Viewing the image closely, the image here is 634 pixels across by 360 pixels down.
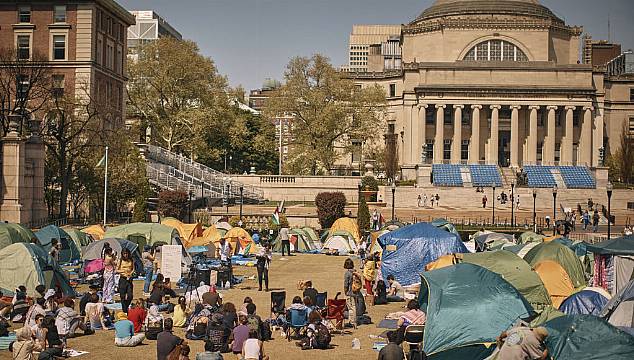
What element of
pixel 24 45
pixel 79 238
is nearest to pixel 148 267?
pixel 79 238

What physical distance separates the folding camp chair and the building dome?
272 ft

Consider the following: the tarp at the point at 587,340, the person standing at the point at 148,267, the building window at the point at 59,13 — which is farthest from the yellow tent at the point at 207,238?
the building window at the point at 59,13

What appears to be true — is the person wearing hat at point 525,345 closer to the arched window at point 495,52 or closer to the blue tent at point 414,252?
the blue tent at point 414,252

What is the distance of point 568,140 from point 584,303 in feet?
238

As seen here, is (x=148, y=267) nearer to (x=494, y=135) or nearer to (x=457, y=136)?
(x=457, y=136)

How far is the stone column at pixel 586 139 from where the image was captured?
296ft

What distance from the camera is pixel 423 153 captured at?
3410 inches

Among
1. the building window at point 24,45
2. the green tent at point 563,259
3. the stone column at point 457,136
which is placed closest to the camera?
the green tent at point 563,259

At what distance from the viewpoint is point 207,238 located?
1642 inches

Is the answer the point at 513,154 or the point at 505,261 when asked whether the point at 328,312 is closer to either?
the point at 505,261

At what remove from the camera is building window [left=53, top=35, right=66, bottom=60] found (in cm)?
6788

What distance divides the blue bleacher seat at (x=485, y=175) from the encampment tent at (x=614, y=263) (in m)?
50.5

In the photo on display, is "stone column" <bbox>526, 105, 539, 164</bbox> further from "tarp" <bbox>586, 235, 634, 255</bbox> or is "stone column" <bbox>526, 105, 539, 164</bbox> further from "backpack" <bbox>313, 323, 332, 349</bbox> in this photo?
"backpack" <bbox>313, 323, 332, 349</bbox>

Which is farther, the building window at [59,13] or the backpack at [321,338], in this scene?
the building window at [59,13]
